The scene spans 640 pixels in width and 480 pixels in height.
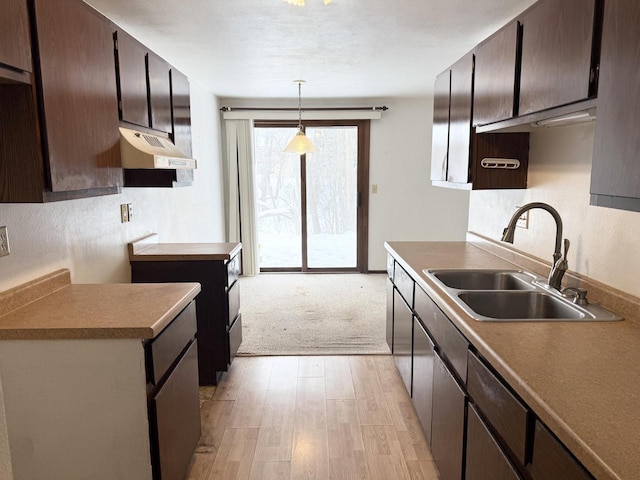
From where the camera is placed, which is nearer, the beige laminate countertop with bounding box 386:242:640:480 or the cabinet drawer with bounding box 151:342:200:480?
the beige laminate countertop with bounding box 386:242:640:480

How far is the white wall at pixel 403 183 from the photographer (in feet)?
19.1

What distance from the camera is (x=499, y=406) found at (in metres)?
1.32

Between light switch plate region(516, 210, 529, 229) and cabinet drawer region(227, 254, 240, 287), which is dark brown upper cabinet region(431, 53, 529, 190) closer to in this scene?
light switch plate region(516, 210, 529, 229)

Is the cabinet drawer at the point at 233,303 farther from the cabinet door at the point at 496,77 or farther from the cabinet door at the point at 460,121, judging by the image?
the cabinet door at the point at 496,77

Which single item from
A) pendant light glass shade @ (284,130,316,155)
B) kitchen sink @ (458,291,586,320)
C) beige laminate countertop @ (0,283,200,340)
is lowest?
kitchen sink @ (458,291,586,320)

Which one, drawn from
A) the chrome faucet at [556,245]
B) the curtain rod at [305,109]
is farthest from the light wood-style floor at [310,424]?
the curtain rod at [305,109]

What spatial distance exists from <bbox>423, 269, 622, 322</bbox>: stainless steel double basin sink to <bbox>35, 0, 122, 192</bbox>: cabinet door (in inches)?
63.4

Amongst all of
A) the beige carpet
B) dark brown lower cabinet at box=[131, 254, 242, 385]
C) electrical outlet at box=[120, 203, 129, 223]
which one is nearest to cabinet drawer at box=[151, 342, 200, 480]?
dark brown lower cabinet at box=[131, 254, 242, 385]

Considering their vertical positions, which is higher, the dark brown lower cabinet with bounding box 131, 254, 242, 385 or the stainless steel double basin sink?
the stainless steel double basin sink

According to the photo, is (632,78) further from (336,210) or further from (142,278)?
(336,210)

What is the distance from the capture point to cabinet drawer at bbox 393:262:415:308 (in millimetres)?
2535

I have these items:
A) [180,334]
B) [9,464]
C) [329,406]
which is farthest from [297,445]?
[9,464]

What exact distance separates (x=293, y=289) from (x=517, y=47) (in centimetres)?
395

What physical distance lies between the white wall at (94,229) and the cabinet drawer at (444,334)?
1781 mm
